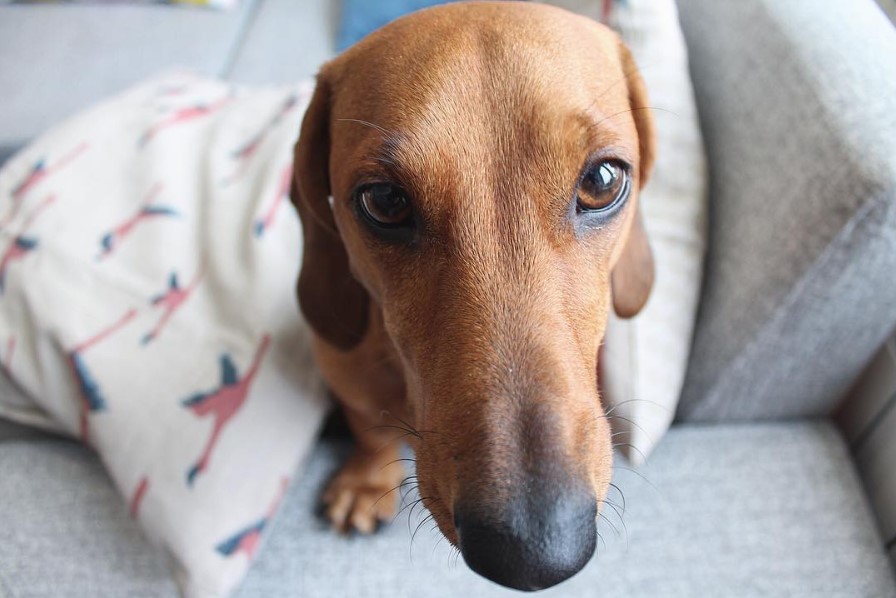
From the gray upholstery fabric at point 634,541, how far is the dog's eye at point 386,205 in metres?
0.69

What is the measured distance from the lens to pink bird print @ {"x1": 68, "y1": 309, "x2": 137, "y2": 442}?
52.3 inches

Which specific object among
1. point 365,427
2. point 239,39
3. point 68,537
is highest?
point 239,39

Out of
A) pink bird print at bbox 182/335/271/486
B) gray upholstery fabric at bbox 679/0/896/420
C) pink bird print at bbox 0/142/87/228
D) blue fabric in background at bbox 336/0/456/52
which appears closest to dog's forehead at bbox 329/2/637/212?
gray upholstery fabric at bbox 679/0/896/420

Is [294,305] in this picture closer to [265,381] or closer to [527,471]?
[265,381]

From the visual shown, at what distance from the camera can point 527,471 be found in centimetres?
68

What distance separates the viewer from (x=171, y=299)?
1.51 meters

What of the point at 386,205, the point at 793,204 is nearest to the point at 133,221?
the point at 386,205

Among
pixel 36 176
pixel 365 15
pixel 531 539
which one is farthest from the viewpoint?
pixel 365 15

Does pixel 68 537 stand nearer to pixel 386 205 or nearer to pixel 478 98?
pixel 386 205

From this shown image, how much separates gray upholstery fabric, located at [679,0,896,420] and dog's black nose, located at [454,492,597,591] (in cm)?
68

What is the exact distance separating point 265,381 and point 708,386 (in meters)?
0.96

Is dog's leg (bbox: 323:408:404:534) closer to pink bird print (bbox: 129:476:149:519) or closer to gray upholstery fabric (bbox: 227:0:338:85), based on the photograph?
pink bird print (bbox: 129:476:149:519)

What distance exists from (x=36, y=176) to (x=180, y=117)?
436mm

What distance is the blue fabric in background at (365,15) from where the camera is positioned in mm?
2219
